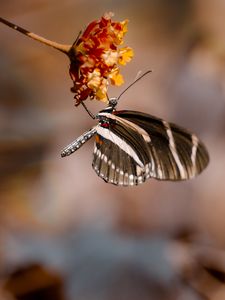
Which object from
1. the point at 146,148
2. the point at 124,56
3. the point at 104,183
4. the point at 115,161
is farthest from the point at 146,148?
the point at 104,183

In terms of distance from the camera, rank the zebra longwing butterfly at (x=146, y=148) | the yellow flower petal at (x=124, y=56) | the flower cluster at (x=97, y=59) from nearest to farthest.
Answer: the flower cluster at (x=97, y=59)
the yellow flower petal at (x=124, y=56)
the zebra longwing butterfly at (x=146, y=148)

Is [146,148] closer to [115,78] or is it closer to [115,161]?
[115,161]

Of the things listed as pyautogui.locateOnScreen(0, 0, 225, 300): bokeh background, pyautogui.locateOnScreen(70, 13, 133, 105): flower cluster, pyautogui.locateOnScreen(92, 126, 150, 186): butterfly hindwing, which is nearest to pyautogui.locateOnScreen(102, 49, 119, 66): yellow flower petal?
pyautogui.locateOnScreen(70, 13, 133, 105): flower cluster

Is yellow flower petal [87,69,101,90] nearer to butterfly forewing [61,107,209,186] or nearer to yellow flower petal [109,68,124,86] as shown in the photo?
yellow flower petal [109,68,124,86]

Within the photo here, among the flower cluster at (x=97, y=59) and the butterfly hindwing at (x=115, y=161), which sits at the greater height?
the flower cluster at (x=97, y=59)

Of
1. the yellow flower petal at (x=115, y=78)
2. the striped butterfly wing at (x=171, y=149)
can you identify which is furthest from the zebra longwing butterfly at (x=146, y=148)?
the yellow flower petal at (x=115, y=78)

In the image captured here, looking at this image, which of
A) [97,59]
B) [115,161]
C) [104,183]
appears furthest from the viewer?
[104,183]

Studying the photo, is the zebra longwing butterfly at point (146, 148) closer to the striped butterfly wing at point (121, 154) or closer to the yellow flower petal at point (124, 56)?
the striped butterfly wing at point (121, 154)
